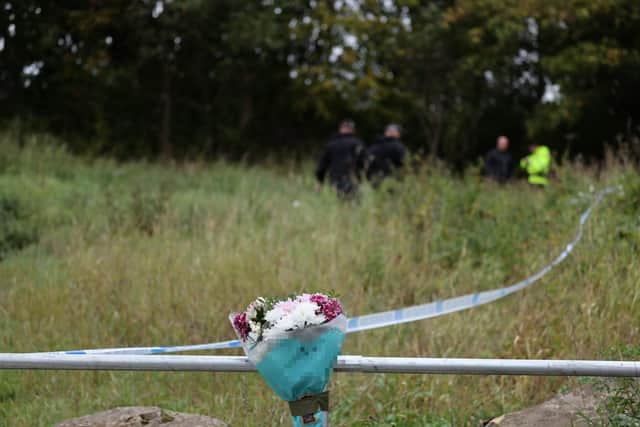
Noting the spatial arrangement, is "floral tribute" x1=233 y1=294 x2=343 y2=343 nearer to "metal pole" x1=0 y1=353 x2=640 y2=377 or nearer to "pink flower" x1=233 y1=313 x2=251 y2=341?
"pink flower" x1=233 y1=313 x2=251 y2=341

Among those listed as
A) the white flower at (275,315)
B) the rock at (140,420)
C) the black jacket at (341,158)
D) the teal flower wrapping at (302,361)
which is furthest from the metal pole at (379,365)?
the black jacket at (341,158)

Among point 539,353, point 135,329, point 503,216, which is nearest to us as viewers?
point 539,353

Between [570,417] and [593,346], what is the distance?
1.46 meters

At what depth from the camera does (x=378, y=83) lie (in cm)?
2172

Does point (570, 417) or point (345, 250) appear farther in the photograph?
point (345, 250)

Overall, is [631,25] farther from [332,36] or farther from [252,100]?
[252,100]

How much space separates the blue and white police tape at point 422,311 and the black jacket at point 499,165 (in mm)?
5529

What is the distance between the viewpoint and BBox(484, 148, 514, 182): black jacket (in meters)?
13.2

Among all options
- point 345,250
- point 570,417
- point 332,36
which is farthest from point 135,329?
point 332,36

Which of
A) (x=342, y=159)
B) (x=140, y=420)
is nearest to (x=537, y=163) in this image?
(x=342, y=159)

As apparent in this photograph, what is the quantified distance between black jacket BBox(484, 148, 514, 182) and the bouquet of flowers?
1085 centimetres

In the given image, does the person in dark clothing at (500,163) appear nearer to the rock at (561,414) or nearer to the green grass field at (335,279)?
the green grass field at (335,279)

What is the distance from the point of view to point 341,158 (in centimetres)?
1087

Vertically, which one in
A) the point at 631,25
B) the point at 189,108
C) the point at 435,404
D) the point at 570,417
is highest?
the point at 631,25
